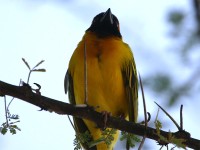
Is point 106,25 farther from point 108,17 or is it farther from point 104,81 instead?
point 104,81

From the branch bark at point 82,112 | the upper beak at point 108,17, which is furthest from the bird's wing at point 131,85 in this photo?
the branch bark at point 82,112

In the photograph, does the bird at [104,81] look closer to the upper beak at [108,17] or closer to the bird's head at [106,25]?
the bird's head at [106,25]

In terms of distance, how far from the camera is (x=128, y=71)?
4340 mm

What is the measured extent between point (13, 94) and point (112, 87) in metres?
1.95

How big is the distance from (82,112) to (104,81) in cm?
157

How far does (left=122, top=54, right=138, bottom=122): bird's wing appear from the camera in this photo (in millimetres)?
4109

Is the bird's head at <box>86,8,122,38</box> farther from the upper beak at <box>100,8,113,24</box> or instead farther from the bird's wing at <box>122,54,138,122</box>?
the bird's wing at <box>122,54,138,122</box>

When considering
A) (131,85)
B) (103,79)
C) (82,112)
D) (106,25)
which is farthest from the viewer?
(106,25)

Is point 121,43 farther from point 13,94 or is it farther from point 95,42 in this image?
point 13,94

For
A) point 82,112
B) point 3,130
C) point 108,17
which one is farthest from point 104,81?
point 3,130

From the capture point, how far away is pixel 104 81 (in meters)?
4.17

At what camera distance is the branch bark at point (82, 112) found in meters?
2.35

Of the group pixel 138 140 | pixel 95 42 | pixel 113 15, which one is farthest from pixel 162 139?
pixel 113 15

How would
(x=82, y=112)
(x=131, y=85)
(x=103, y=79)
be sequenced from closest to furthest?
(x=82, y=112), (x=103, y=79), (x=131, y=85)
